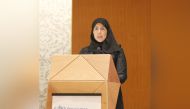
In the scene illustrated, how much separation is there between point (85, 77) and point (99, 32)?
2.12ft

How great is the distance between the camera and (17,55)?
3.38m

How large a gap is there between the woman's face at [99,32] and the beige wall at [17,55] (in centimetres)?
104

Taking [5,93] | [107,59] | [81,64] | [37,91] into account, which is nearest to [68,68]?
[81,64]

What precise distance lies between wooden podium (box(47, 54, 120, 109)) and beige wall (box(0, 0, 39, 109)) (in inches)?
49.1

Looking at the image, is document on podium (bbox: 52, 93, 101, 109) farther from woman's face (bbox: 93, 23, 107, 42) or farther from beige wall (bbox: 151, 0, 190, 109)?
beige wall (bbox: 151, 0, 190, 109)

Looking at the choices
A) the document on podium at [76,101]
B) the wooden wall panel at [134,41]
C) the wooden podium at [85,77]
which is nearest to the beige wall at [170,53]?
the wooden wall panel at [134,41]

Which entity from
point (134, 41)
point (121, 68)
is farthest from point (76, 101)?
point (134, 41)

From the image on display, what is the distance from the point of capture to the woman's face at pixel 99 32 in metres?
2.66

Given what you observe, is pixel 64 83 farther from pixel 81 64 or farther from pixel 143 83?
pixel 143 83


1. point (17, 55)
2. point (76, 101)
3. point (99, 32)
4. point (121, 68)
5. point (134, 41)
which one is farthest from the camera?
point (134, 41)

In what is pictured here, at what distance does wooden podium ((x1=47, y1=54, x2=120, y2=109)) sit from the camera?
6.72 feet

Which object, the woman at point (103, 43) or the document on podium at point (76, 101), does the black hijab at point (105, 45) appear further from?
the document on podium at point (76, 101)

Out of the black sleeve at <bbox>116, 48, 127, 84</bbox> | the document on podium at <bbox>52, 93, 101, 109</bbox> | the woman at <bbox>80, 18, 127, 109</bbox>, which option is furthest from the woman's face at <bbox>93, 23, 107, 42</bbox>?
the document on podium at <bbox>52, 93, 101, 109</bbox>

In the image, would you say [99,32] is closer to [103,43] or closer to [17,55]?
[103,43]
